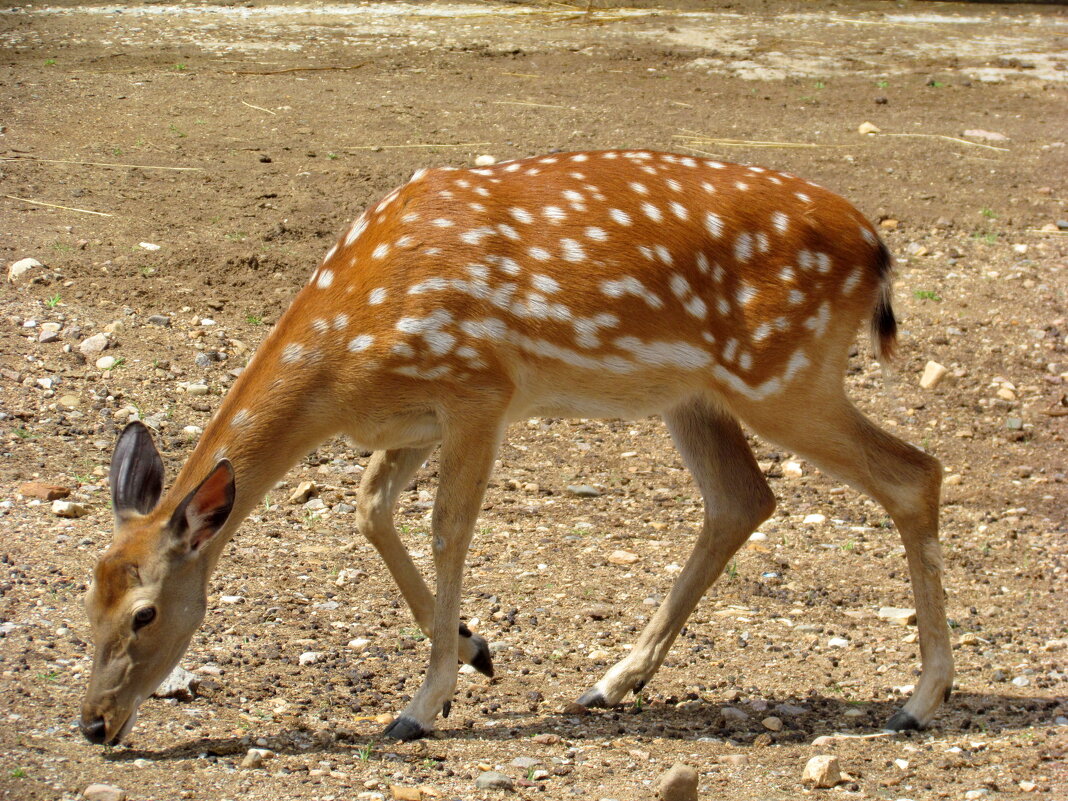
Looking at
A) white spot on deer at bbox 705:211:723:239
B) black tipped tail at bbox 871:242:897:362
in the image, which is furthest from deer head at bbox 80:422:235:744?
black tipped tail at bbox 871:242:897:362

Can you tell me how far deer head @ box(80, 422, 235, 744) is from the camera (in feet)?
14.1

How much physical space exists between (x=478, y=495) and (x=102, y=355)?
132 inches

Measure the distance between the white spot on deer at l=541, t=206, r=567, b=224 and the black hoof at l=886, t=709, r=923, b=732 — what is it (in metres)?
2.18

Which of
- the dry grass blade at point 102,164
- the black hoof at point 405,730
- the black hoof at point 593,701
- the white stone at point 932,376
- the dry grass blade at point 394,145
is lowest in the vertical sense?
the black hoof at point 593,701

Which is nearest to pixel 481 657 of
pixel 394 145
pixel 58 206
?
pixel 58 206

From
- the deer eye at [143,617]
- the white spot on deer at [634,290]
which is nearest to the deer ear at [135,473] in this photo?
the deer eye at [143,617]

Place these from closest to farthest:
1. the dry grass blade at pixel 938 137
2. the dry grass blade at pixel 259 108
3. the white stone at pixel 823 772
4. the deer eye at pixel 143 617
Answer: the white stone at pixel 823 772
the deer eye at pixel 143 617
the dry grass blade at pixel 259 108
the dry grass blade at pixel 938 137

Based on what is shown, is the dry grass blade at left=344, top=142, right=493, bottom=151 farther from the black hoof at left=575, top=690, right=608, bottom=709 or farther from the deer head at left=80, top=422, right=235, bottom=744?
the black hoof at left=575, top=690, right=608, bottom=709

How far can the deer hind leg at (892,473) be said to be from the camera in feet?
16.5

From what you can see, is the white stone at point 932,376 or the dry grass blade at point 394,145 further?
the dry grass blade at point 394,145

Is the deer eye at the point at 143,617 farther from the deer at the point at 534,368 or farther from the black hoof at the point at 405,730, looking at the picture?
the black hoof at the point at 405,730

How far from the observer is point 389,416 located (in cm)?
478

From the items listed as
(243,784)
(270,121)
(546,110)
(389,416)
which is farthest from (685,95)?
(243,784)

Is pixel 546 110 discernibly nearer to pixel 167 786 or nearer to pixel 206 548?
pixel 206 548
